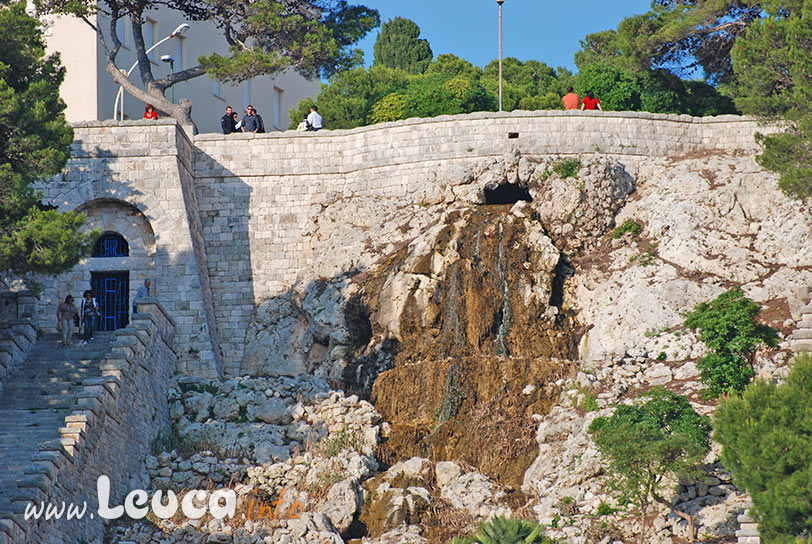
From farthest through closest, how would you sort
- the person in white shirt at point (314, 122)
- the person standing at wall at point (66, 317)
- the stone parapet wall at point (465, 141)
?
1. the person in white shirt at point (314, 122)
2. the stone parapet wall at point (465, 141)
3. the person standing at wall at point (66, 317)

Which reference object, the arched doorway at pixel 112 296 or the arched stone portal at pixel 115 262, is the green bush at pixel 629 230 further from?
the arched doorway at pixel 112 296

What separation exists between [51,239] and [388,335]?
7.59 meters

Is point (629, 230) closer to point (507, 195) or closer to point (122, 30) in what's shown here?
point (507, 195)

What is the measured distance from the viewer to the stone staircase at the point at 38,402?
851 inches

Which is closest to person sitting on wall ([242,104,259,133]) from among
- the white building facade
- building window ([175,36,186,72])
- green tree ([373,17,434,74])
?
the white building facade

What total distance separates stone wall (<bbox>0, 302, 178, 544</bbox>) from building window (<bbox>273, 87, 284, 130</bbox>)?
1642 cm

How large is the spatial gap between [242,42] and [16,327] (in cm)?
1089

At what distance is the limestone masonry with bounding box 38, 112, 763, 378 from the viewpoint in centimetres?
2920

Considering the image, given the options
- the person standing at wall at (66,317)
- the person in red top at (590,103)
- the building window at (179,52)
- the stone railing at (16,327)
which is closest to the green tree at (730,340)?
the person in red top at (590,103)

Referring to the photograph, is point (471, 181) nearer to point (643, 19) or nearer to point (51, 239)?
point (643, 19)

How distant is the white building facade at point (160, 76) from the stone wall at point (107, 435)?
31.5 feet

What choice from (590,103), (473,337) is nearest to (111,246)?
(473,337)

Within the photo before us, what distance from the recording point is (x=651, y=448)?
71.5ft

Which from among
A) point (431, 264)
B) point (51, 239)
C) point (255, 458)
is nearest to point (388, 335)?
point (431, 264)
